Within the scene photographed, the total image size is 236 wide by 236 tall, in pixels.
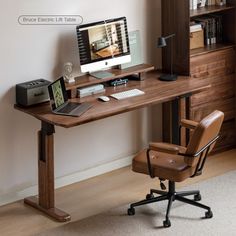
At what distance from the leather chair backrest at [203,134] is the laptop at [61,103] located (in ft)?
2.61

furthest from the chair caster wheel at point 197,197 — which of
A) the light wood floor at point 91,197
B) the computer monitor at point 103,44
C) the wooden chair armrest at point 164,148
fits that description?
the computer monitor at point 103,44

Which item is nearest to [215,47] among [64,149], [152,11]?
[152,11]

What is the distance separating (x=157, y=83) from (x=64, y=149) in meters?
0.88

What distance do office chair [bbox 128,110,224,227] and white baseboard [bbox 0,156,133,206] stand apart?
0.74 metres

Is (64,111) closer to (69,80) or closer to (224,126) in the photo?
(69,80)

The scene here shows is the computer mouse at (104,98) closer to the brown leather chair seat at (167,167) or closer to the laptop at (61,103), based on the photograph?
the laptop at (61,103)

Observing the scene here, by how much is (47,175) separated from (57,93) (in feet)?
1.90

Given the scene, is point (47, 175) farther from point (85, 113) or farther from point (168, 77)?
point (168, 77)

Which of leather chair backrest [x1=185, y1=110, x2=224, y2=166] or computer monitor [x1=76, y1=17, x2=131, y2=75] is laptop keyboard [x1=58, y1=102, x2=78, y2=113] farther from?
leather chair backrest [x1=185, y1=110, x2=224, y2=166]

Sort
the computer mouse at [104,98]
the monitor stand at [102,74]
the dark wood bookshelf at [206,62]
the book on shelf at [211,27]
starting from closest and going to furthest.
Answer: the computer mouse at [104,98] → the monitor stand at [102,74] → the dark wood bookshelf at [206,62] → the book on shelf at [211,27]

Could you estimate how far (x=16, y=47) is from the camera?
4676 millimetres

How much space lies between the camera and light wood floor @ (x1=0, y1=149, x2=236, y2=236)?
14.9 feet

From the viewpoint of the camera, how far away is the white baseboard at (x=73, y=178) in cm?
491

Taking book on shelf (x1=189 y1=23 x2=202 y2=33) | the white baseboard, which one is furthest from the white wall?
book on shelf (x1=189 y1=23 x2=202 y2=33)
